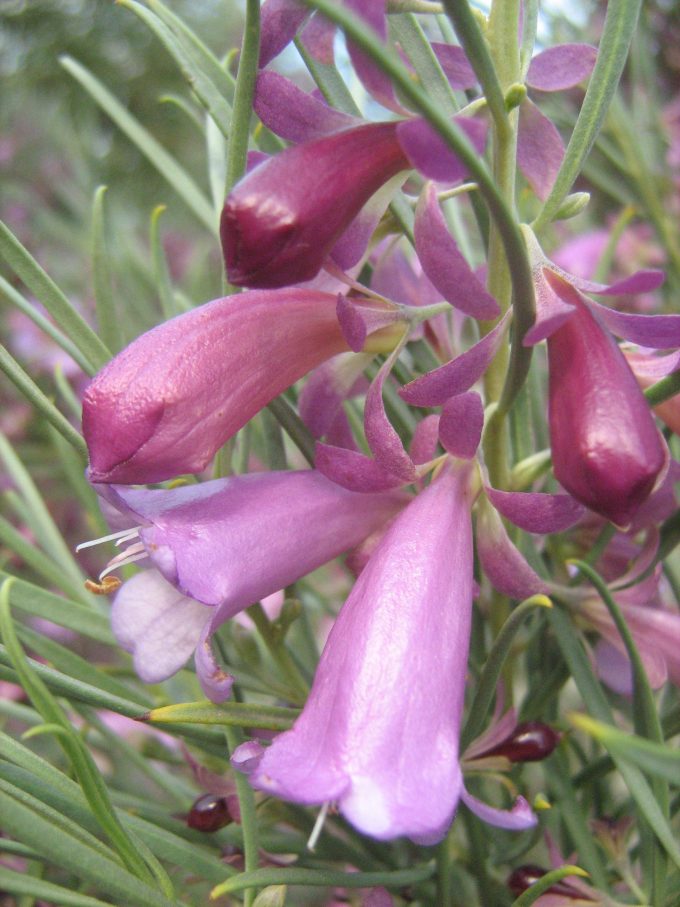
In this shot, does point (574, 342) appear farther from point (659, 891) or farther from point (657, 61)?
point (657, 61)

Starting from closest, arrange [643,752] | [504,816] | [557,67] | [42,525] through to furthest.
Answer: [643,752] → [504,816] → [557,67] → [42,525]

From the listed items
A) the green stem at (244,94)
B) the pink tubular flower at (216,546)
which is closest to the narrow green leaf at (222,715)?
the pink tubular flower at (216,546)

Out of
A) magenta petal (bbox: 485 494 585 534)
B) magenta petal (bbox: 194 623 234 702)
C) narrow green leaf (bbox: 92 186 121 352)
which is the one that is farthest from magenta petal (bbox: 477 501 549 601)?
narrow green leaf (bbox: 92 186 121 352)

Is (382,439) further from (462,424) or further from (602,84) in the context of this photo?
(602,84)

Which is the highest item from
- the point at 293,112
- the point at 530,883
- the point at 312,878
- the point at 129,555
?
the point at 293,112

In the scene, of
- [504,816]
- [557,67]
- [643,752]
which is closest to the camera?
[643,752]

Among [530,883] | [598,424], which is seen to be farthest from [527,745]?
[598,424]
